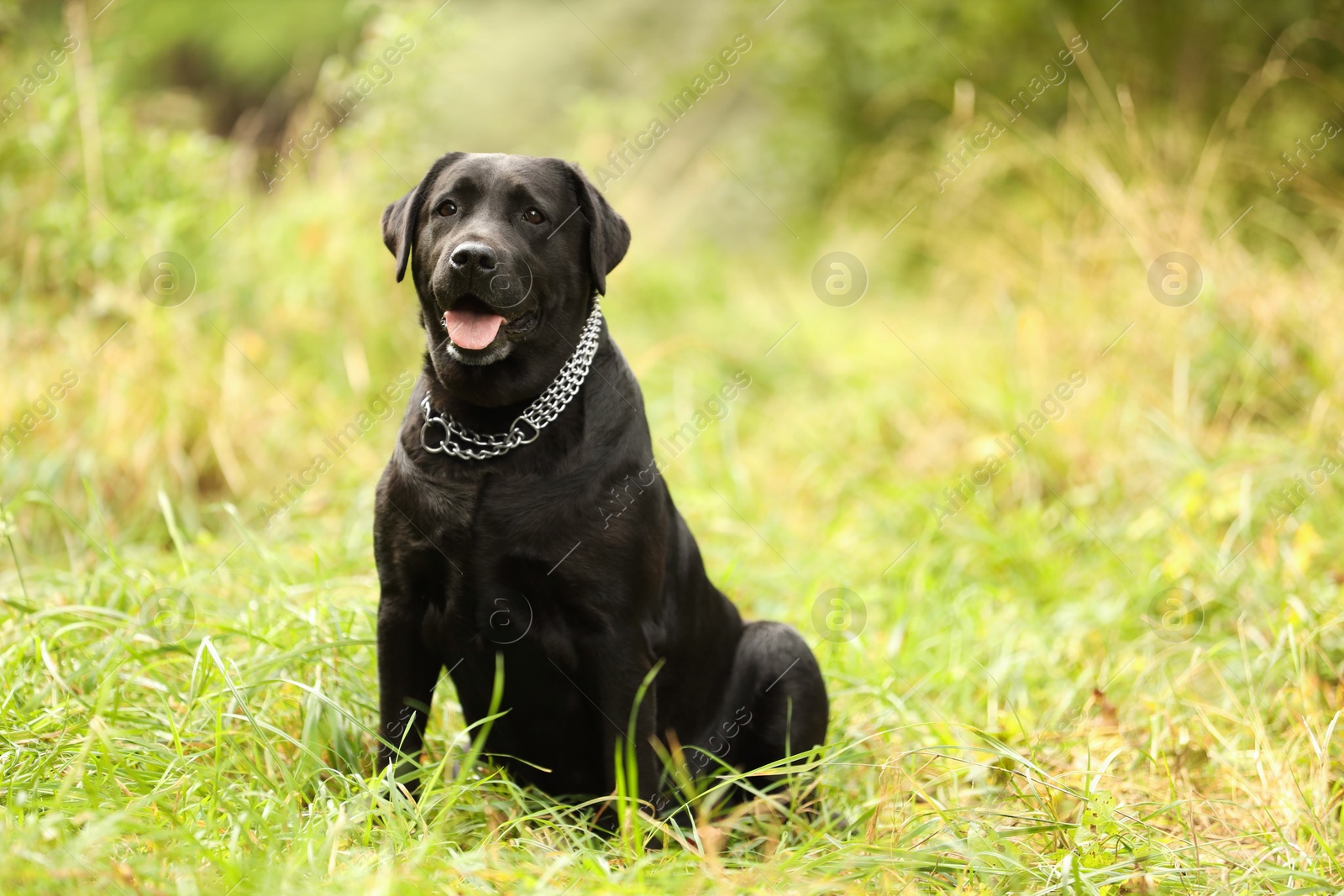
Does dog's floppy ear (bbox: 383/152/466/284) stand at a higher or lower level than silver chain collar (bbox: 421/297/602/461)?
higher

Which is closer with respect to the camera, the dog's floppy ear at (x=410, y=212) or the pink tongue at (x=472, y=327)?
the pink tongue at (x=472, y=327)

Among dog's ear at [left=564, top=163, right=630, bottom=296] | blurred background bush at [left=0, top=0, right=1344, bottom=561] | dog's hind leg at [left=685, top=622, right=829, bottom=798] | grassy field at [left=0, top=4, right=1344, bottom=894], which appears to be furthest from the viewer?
blurred background bush at [left=0, top=0, right=1344, bottom=561]

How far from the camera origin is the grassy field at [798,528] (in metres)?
2.11

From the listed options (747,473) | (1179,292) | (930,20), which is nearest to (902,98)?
(930,20)

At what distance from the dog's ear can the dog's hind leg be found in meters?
0.98

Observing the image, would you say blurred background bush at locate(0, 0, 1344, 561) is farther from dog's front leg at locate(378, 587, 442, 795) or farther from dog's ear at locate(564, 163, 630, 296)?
dog's ear at locate(564, 163, 630, 296)

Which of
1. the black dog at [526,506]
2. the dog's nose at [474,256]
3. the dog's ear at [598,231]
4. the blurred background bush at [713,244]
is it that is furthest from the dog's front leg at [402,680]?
the blurred background bush at [713,244]

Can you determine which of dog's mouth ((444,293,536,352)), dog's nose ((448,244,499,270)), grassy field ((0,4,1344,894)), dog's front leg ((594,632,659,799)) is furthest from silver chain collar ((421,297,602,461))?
grassy field ((0,4,1344,894))

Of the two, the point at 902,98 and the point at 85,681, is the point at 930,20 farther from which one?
the point at 85,681

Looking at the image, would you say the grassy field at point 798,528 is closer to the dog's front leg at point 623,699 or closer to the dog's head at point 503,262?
the dog's front leg at point 623,699

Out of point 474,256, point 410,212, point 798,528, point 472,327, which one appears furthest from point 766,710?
point 798,528

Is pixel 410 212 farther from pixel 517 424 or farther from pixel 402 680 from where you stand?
pixel 402 680

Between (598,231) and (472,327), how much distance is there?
1.18 ft

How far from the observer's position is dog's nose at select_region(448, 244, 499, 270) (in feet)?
6.94
